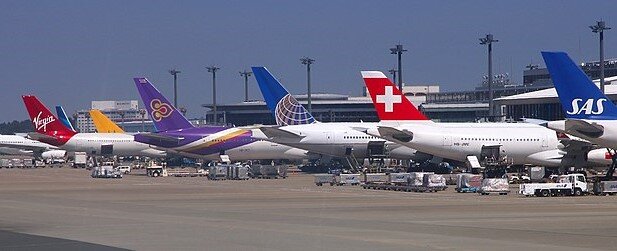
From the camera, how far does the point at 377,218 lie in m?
43.7

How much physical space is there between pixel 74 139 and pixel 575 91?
8607cm

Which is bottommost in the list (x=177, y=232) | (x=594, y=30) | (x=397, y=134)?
(x=177, y=232)

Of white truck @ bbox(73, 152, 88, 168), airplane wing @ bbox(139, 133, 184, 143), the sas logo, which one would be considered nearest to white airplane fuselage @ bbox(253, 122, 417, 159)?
airplane wing @ bbox(139, 133, 184, 143)

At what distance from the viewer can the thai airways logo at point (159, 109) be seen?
106m

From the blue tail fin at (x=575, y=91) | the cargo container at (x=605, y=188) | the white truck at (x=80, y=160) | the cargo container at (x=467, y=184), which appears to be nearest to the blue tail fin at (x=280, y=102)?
the cargo container at (x=467, y=184)

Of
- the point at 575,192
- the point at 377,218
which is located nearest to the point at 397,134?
the point at 575,192

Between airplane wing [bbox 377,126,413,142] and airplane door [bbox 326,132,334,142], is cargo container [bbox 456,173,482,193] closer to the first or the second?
airplane wing [bbox 377,126,413,142]

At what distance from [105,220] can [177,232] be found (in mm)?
7532

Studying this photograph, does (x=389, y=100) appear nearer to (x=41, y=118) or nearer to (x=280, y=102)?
(x=280, y=102)

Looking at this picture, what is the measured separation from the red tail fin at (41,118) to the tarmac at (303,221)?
64780 millimetres

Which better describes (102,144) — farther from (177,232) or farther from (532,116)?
(177,232)

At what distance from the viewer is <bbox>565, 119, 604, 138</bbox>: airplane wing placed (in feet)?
205

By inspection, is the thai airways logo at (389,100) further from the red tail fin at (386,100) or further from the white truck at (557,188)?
the white truck at (557,188)

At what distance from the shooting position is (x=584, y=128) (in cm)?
6316
